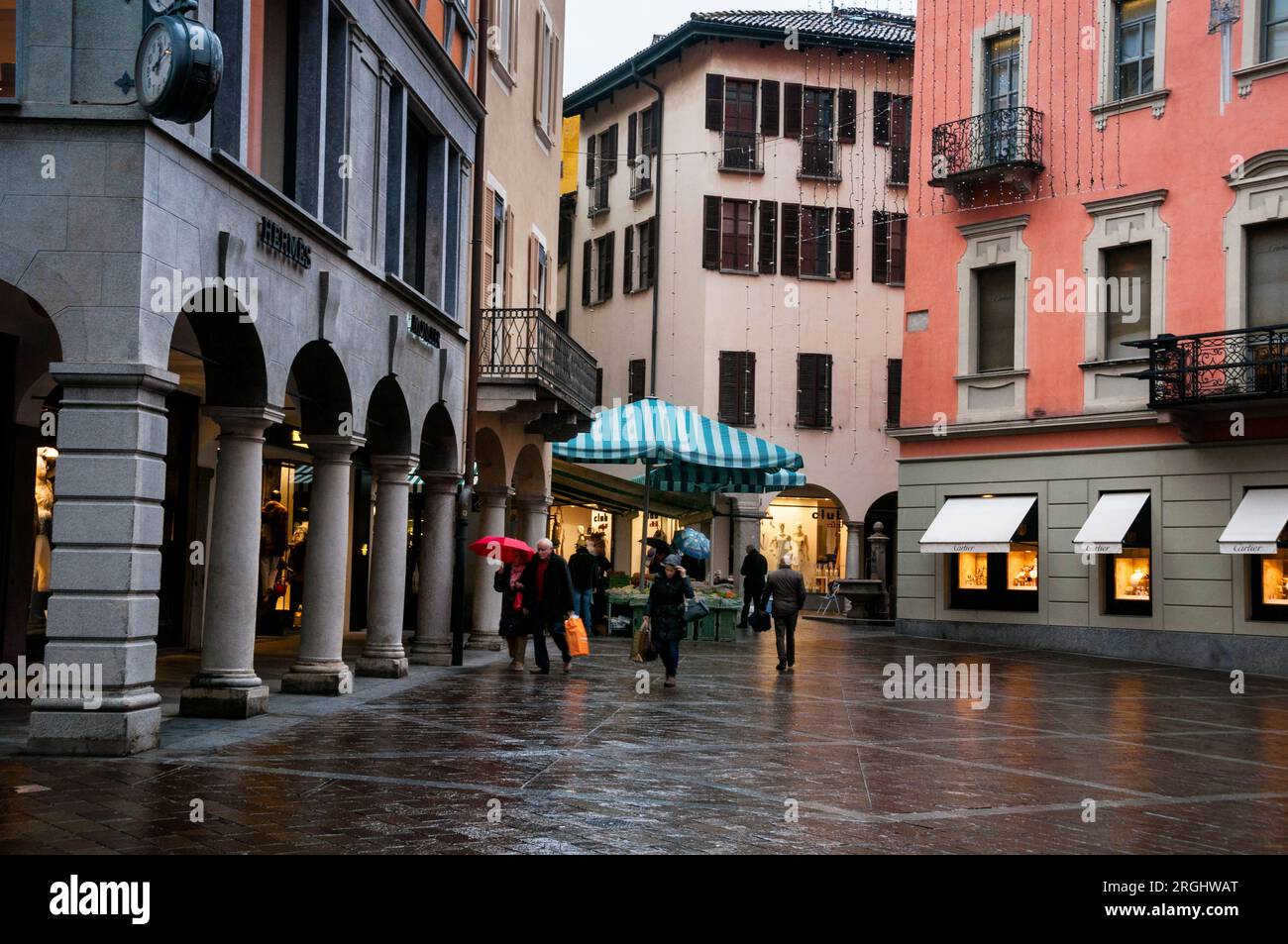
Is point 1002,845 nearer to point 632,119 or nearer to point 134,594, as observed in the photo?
point 134,594

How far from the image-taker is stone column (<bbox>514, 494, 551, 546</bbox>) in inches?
1055

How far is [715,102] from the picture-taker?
44.1m

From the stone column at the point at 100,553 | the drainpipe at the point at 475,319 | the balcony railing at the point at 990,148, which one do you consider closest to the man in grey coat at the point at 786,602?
the drainpipe at the point at 475,319

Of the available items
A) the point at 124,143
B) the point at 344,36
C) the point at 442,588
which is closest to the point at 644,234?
the point at 442,588

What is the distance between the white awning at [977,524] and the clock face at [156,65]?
20.5 meters

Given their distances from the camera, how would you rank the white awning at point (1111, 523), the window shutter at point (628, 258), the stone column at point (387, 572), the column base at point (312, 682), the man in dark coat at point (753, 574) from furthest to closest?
the window shutter at point (628, 258)
the man in dark coat at point (753, 574)
the white awning at point (1111, 523)
the stone column at point (387, 572)
the column base at point (312, 682)

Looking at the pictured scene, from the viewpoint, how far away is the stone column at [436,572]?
21.1 metres

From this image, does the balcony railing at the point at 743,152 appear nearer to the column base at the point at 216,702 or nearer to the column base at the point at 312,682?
the column base at the point at 312,682

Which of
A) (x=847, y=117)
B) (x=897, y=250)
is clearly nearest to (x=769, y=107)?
(x=847, y=117)

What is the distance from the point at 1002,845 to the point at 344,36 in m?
11.5

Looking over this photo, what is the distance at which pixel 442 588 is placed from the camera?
21.4m

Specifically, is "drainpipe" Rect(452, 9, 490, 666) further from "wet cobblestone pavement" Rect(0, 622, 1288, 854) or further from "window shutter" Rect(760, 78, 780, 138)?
"window shutter" Rect(760, 78, 780, 138)

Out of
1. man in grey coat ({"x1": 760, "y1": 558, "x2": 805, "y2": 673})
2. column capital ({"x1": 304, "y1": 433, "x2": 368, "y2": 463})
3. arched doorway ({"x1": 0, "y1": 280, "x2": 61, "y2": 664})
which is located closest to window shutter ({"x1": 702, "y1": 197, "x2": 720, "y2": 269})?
man in grey coat ({"x1": 760, "y1": 558, "x2": 805, "y2": 673})

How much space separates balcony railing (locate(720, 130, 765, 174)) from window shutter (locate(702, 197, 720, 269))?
117cm
